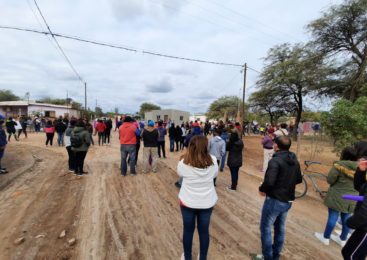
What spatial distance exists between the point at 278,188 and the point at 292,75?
65.4 feet

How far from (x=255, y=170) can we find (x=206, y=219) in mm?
7507

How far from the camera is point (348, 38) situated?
1596 cm

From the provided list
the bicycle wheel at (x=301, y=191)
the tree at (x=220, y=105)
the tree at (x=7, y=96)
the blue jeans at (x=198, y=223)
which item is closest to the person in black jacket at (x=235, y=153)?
the bicycle wheel at (x=301, y=191)

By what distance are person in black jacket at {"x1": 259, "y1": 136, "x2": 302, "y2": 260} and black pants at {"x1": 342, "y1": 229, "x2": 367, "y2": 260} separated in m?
0.75

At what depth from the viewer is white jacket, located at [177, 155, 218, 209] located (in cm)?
273

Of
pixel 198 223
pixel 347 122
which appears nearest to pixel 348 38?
pixel 347 122

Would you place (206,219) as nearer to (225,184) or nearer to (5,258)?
(5,258)

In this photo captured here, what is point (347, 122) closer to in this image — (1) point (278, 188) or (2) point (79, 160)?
(1) point (278, 188)

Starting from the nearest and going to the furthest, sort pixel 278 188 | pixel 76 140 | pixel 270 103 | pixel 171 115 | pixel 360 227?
1. pixel 360 227
2. pixel 278 188
3. pixel 76 140
4. pixel 270 103
5. pixel 171 115

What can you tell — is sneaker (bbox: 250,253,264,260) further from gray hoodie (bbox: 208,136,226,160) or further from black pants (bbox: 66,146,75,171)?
black pants (bbox: 66,146,75,171)

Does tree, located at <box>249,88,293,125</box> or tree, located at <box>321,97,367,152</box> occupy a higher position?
tree, located at <box>249,88,293,125</box>

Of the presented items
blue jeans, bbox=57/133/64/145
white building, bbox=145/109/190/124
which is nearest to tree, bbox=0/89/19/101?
white building, bbox=145/109/190/124

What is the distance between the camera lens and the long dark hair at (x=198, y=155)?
2717 millimetres

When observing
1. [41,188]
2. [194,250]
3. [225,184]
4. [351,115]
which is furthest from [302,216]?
[41,188]
